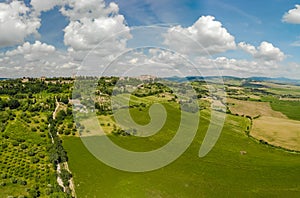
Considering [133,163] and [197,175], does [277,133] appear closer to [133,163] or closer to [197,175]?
[197,175]

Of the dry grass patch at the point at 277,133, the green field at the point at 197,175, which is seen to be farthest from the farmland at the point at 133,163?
the dry grass patch at the point at 277,133

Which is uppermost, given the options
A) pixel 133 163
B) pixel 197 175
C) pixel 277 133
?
pixel 277 133

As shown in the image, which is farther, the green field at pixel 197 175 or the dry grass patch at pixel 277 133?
the dry grass patch at pixel 277 133

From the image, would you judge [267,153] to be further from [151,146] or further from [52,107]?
[52,107]

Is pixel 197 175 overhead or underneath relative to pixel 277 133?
underneath

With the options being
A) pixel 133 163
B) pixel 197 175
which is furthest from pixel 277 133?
pixel 133 163

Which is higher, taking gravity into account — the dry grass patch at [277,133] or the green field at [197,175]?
the dry grass patch at [277,133]

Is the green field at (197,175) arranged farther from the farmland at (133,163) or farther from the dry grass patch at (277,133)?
the dry grass patch at (277,133)

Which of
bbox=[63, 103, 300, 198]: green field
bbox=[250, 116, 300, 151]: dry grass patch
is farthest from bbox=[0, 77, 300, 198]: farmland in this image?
bbox=[250, 116, 300, 151]: dry grass patch

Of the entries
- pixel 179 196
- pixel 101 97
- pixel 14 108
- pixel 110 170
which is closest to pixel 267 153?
pixel 179 196
